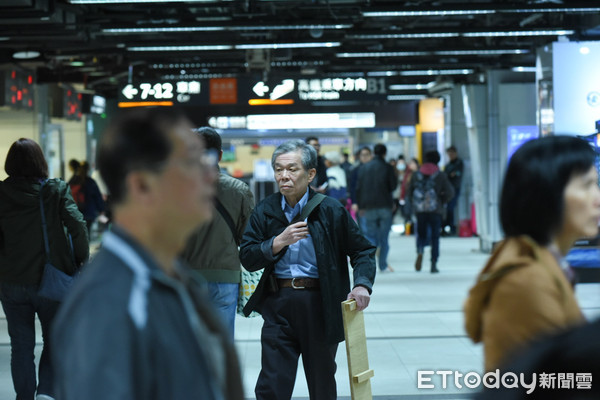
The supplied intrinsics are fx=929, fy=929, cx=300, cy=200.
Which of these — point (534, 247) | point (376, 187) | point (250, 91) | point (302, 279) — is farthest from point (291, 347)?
point (250, 91)

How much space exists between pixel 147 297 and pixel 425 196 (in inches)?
451

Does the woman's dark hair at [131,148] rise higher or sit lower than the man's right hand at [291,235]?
higher

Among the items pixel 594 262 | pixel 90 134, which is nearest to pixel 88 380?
pixel 594 262

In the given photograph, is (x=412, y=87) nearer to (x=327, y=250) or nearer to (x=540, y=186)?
(x=327, y=250)

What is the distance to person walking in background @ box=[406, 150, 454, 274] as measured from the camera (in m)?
12.9

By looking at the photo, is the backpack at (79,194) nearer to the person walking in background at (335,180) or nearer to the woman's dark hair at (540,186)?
the person walking in background at (335,180)

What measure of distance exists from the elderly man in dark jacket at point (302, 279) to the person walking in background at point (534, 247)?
216cm

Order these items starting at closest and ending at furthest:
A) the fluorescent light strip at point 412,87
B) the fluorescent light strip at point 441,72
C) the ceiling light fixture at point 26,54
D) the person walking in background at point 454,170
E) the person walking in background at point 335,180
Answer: the ceiling light fixture at point 26,54
the person walking in background at point 335,180
the fluorescent light strip at point 441,72
the person walking in background at point 454,170
the fluorescent light strip at point 412,87

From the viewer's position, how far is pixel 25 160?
212 inches

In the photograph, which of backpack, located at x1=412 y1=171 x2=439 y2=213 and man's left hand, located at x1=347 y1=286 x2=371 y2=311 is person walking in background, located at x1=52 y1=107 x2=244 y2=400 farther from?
backpack, located at x1=412 y1=171 x2=439 y2=213

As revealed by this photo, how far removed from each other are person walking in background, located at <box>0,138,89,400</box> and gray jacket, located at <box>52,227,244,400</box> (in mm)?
3866

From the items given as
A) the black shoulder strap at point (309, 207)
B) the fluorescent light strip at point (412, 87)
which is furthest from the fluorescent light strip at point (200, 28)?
the fluorescent light strip at point (412, 87)

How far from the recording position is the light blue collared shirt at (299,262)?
4.43 metres

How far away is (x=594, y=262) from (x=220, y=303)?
544cm
